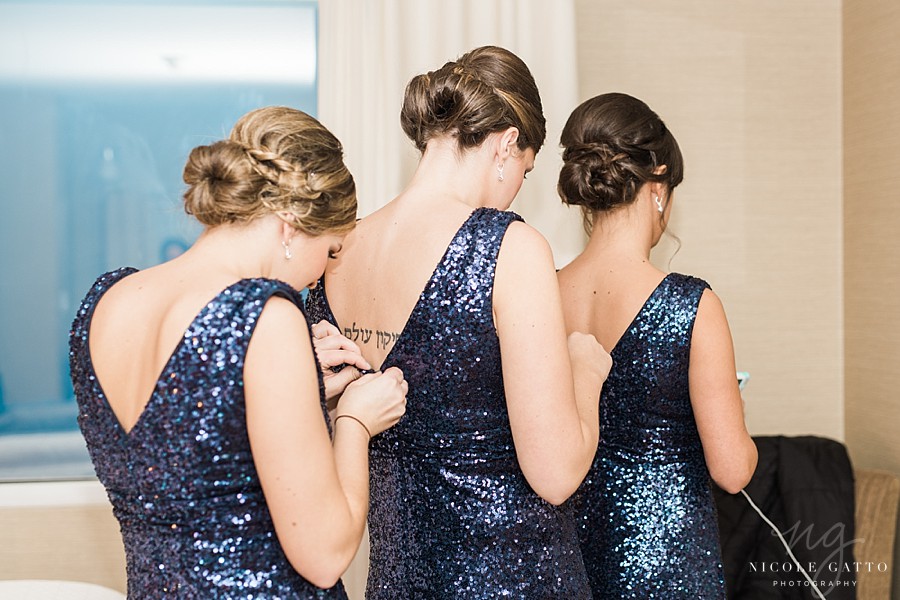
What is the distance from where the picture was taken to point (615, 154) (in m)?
1.58

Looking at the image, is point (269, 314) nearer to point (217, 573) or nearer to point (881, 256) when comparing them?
point (217, 573)

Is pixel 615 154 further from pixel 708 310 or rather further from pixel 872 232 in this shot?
pixel 872 232

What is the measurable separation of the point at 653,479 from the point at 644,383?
0.19 m

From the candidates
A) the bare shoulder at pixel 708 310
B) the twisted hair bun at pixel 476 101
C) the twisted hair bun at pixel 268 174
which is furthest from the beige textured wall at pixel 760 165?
the twisted hair bun at pixel 268 174

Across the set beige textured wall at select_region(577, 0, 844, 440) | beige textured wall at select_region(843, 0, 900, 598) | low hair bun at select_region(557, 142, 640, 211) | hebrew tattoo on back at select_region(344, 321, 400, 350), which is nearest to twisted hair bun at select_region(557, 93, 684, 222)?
low hair bun at select_region(557, 142, 640, 211)

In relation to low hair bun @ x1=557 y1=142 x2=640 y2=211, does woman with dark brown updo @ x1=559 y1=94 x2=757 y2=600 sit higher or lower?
→ lower

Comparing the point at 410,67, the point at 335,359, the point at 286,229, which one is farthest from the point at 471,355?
the point at 410,67

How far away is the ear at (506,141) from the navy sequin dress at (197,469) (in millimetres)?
452

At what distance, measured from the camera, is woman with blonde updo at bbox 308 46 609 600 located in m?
1.18

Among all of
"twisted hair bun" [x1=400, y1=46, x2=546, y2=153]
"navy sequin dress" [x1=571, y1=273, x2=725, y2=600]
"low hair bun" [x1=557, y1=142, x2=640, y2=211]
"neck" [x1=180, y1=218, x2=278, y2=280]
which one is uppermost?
"twisted hair bun" [x1=400, y1=46, x2=546, y2=153]

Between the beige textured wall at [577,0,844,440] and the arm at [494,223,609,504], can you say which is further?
the beige textured wall at [577,0,844,440]

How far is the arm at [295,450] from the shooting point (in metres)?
0.93

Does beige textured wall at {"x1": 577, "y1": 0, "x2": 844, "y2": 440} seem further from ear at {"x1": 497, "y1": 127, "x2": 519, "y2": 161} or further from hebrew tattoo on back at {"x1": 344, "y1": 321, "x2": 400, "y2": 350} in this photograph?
hebrew tattoo on back at {"x1": 344, "y1": 321, "x2": 400, "y2": 350}

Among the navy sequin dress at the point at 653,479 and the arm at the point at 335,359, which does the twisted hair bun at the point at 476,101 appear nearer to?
the arm at the point at 335,359
